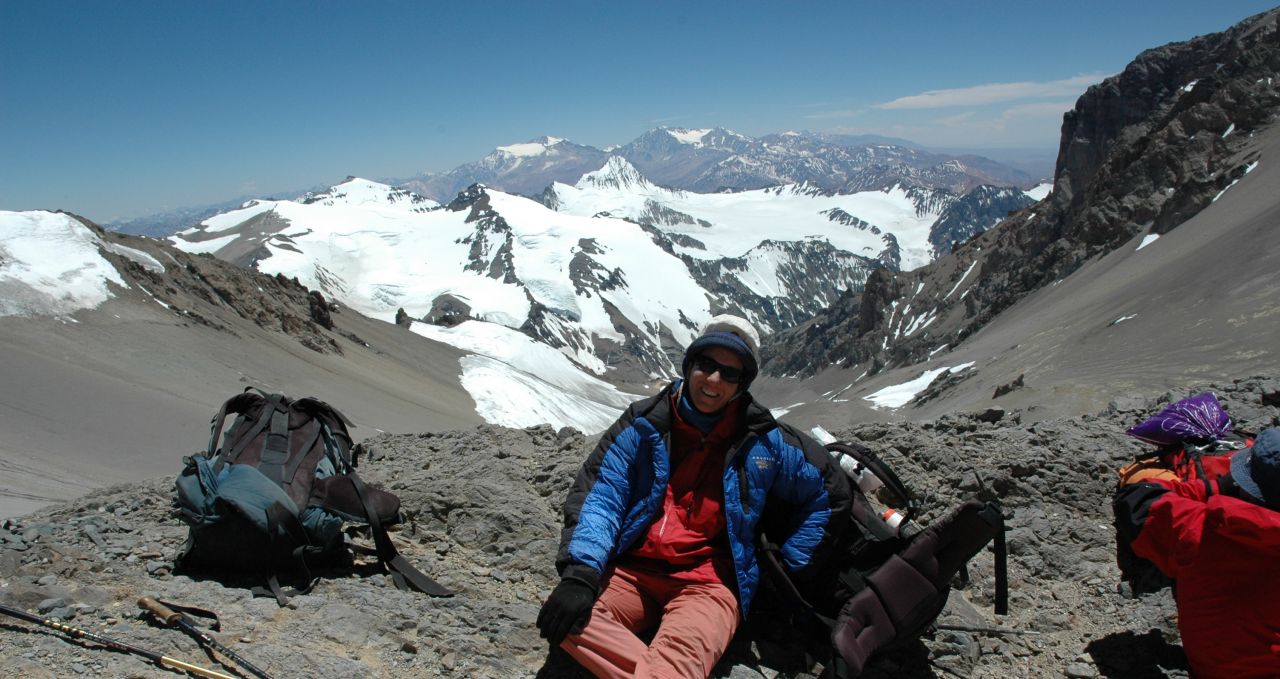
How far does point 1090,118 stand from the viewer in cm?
11288

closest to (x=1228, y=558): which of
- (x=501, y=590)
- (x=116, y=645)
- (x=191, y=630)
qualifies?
(x=501, y=590)

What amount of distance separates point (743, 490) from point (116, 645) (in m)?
3.76

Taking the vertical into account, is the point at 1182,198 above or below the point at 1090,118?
below

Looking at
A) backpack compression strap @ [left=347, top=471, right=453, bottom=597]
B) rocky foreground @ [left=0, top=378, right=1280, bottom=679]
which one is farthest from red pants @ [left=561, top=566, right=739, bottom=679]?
backpack compression strap @ [left=347, top=471, right=453, bottom=597]

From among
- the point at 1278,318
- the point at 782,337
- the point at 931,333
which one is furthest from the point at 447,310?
the point at 1278,318

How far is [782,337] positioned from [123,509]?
19076 cm

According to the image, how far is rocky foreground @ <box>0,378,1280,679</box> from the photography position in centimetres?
434

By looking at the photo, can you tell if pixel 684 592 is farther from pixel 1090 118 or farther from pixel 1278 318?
pixel 1090 118

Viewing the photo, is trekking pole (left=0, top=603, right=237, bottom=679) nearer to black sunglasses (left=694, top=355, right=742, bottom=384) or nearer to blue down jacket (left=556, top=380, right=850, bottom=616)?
blue down jacket (left=556, top=380, right=850, bottom=616)

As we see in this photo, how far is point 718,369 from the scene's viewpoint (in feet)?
16.0

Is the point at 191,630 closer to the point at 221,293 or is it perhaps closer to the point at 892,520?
the point at 892,520

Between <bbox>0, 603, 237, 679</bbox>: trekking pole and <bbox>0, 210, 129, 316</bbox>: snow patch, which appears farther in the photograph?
<bbox>0, 210, 129, 316</bbox>: snow patch

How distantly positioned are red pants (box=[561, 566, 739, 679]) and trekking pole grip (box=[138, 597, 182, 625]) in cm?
235

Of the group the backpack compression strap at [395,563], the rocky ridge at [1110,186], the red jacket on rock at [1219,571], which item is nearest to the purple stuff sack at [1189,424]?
the red jacket on rock at [1219,571]
